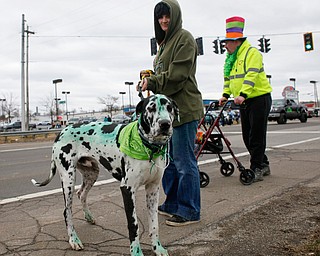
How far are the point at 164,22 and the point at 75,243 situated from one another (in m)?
2.48

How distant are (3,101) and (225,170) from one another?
6896 centimetres

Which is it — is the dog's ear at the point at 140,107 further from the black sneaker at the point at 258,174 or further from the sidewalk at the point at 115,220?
the black sneaker at the point at 258,174

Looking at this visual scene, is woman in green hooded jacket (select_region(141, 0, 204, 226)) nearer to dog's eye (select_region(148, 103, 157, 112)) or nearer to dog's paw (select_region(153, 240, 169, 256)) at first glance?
dog's eye (select_region(148, 103, 157, 112))

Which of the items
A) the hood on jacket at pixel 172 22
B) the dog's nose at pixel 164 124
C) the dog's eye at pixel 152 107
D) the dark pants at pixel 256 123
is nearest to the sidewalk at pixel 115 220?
the dark pants at pixel 256 123

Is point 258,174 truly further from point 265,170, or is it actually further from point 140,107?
point 140,107

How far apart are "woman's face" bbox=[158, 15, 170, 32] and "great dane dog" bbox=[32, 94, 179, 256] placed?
1.20 m

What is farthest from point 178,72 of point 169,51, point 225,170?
point 225,170

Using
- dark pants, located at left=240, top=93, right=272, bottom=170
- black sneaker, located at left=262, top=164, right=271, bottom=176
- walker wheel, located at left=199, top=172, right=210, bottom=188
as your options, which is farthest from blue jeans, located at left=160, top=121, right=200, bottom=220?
black sneaker, located at left=262, top=164, right=271, bottom=176

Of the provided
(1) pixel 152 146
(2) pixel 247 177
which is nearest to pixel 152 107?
(1) pixel 152 146

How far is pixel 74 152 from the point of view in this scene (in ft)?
11.8

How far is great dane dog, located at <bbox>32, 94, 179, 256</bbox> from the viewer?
2949 mm

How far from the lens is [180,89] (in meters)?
3.85

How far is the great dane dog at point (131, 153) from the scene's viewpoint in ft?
9.68

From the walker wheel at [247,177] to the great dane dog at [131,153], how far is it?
115 inches
